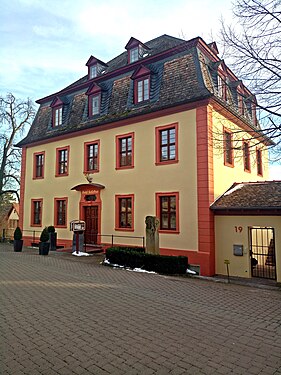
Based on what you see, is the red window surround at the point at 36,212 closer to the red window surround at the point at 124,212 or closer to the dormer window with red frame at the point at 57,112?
the dormer window with red frame at the point at 57,112

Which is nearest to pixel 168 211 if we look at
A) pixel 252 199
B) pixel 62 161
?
pixel 252 199

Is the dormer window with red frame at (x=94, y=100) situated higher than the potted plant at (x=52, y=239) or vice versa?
the dormer window with red frame at (x=94, y=100)

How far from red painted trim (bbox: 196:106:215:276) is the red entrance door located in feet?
23.6

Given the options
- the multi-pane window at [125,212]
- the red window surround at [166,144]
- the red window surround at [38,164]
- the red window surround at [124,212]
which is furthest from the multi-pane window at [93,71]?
the multi-pane window at [125,212]

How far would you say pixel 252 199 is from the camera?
13.4 meters

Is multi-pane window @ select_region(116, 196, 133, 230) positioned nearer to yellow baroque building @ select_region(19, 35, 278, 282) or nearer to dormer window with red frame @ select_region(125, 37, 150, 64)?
yellow baroque building @ select_region(19, 35, 278, 282)

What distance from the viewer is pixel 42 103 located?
78.7ft

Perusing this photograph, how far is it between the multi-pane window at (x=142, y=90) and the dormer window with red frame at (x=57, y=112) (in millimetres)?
6959

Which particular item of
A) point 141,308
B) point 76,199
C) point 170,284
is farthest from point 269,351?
point 76,199

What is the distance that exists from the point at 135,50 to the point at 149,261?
13.1m

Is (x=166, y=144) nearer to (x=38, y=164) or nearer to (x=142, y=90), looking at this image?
(x=142, y=90)

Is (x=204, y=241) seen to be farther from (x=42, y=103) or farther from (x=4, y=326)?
(x=42, y=103)

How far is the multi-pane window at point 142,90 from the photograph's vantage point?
1689cm

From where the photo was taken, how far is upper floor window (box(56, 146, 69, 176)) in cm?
2090
